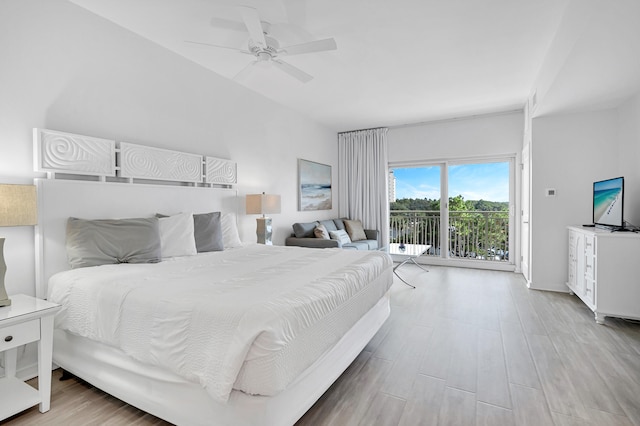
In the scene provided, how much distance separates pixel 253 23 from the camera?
2232 mm

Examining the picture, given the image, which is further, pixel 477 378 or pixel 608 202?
pixel 608 202

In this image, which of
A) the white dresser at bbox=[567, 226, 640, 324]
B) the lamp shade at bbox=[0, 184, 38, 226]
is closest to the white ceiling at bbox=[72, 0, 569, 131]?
the lamp shade at bbox=[0, 184, 38, 226]

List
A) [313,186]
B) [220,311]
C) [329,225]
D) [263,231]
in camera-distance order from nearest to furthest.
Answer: [220,311] < [263,231] < [329,225] < [313,186]

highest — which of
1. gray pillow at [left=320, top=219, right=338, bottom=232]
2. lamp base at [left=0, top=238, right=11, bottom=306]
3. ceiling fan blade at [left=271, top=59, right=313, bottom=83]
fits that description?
ceiling fan blade at [left=271, top=59, right=313, bottom=83]

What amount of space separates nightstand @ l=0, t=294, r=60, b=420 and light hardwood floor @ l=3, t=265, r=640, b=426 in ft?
0.31

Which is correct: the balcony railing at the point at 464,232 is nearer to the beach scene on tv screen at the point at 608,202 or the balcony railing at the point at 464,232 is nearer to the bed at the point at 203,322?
the beach scene on tv screen at the point at 608,202

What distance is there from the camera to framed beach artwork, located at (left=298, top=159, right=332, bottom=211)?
5348 mm

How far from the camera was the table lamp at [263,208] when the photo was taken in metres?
3.91

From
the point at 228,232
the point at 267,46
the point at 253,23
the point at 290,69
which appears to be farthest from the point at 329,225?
the point at 253,23

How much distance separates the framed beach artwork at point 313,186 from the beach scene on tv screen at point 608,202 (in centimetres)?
389

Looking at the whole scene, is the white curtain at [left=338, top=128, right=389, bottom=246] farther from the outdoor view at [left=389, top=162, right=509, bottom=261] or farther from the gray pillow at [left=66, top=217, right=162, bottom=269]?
the gray pillow at [left=66, top=217, right=162, bottom=269]

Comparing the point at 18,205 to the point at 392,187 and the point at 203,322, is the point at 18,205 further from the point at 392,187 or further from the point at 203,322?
the point at 392,187

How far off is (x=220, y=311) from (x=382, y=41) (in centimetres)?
276

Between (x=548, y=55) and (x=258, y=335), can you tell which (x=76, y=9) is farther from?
(x=548, y=55)
